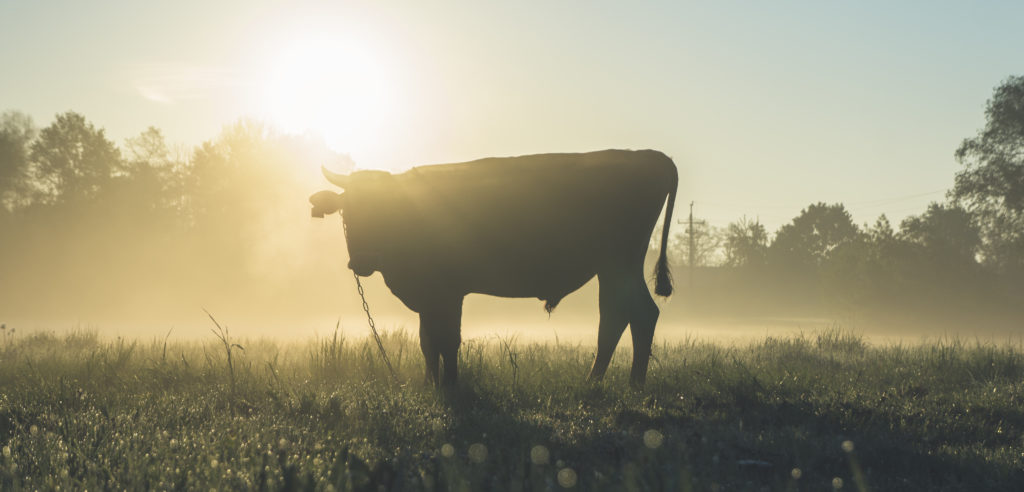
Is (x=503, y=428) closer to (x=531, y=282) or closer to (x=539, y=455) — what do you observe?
(x=539, y=455)

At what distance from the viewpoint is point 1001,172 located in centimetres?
3697

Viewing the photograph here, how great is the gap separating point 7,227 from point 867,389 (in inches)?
1806

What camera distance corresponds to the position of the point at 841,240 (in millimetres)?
83062

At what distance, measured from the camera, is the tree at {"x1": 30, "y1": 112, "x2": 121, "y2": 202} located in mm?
43656

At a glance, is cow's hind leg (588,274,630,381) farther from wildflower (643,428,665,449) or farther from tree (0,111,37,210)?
tree (0,111,37,210)

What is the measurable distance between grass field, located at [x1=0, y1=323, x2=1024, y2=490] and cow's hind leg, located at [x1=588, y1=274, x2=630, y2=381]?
0.30 meters

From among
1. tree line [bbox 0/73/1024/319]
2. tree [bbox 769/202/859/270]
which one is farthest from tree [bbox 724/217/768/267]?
tree line [bbox 0/73/1024/319]

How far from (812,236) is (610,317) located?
8143 cm

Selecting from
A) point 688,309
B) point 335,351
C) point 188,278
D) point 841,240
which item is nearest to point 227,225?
point 188,278

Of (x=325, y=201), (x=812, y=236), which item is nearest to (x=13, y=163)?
(x=325, y=201)

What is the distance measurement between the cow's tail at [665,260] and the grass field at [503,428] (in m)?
1.02

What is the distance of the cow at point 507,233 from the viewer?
7379 millimetres

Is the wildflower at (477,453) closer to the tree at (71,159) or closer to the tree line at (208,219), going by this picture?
the tree line at (208,219)

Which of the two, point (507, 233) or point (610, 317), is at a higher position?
point (507, 233)
